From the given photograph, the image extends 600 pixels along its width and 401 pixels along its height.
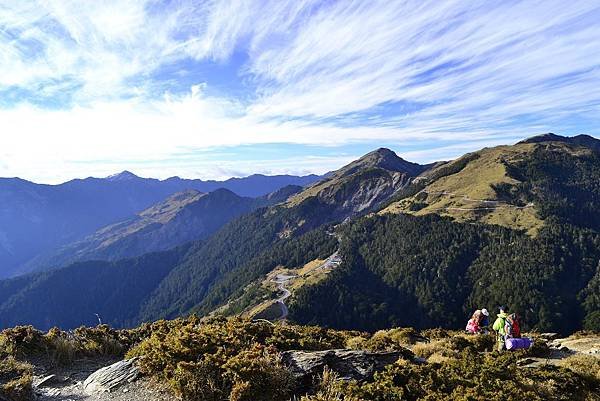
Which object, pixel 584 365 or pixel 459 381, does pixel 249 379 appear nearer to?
pixel 459 381

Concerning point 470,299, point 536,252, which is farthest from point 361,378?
point 536,252

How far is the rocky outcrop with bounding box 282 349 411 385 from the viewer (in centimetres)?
1212

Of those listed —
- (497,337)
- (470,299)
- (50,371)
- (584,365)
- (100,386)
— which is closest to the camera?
(100,386)

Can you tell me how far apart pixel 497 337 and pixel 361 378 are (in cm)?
1124

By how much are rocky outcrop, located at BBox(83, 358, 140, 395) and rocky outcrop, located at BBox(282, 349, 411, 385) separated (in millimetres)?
5130

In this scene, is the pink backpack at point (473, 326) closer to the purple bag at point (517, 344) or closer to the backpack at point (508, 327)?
the backpack at point (508, 327)

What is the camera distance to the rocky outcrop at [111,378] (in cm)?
1295

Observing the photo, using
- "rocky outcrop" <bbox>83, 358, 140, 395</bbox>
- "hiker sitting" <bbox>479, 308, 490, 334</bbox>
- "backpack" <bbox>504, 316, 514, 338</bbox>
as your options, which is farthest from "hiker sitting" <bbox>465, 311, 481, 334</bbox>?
"rocky outcrop" <bbox>83, 358, 140, 395</bbox>

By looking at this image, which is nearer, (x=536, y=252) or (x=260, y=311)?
(x=260, y=311)

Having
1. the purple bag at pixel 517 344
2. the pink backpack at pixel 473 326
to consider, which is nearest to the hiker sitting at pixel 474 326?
the pink backpack at pixel 473 326

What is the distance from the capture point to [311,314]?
607 feet

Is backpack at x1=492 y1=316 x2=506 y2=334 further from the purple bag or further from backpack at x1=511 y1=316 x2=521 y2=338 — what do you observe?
the purple bag

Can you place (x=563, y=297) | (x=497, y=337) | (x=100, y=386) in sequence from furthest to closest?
(x=563, y=297) < (x=497, y=337) < (x=100, y=386)

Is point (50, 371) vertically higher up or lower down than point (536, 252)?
higher up
